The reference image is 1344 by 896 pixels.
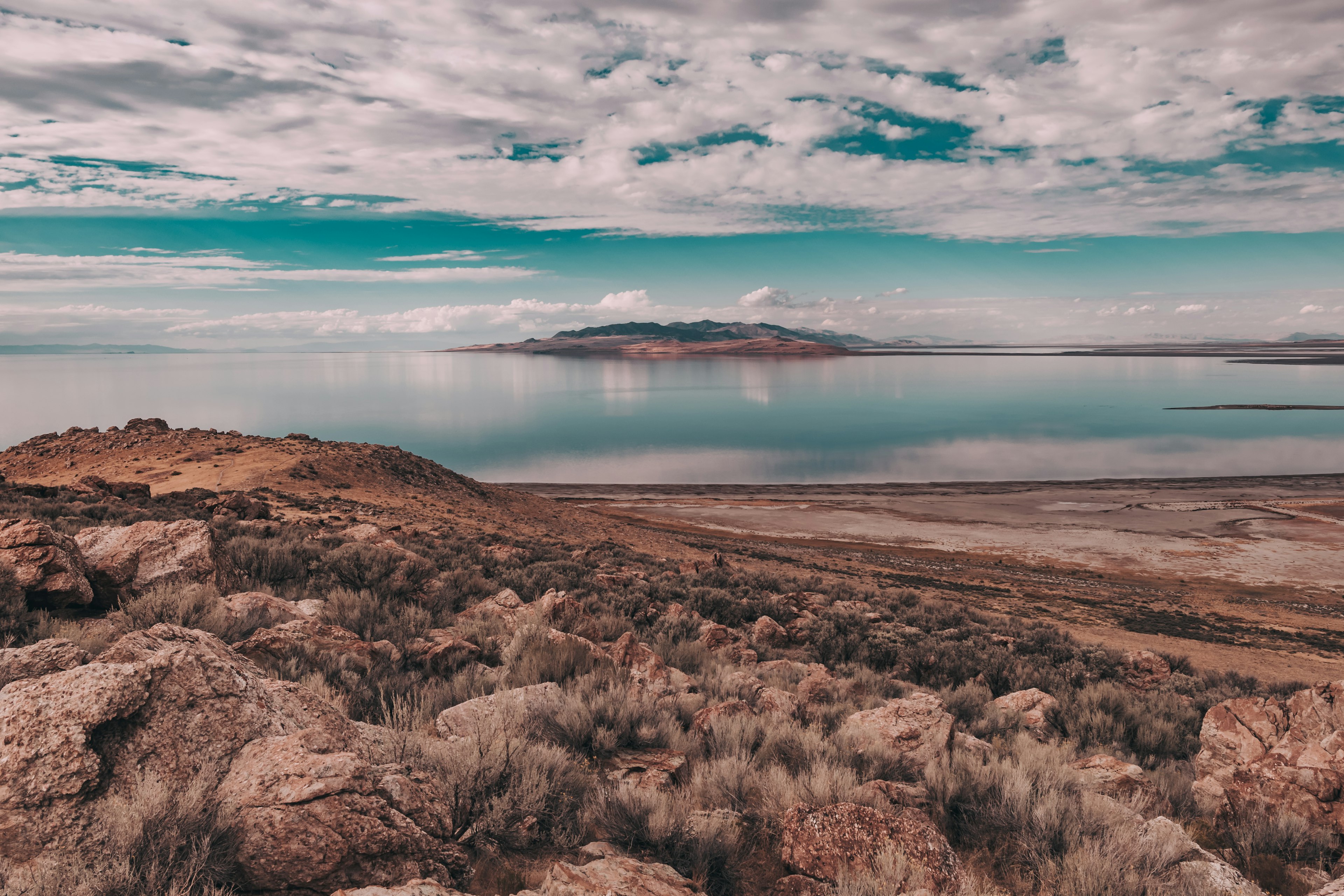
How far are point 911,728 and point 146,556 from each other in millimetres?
7395

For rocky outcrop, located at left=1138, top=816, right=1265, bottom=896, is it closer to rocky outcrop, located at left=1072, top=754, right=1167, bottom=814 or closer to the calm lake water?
rocky outcrop, located at left=1072, top=754, right=1167, bottom=814

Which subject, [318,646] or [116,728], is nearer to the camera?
[116,728]

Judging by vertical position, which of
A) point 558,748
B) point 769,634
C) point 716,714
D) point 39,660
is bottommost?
point 769,634

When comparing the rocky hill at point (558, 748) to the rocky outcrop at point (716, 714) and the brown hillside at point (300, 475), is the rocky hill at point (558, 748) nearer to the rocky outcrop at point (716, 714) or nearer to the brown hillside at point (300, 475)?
the rocky outcrop at point (716, 714)

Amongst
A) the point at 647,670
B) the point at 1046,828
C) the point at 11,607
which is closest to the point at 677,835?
the point at 1046,828

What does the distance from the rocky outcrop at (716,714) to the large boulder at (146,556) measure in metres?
5.05

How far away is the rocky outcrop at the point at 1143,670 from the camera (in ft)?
30.2

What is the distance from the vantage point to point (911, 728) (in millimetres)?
5410

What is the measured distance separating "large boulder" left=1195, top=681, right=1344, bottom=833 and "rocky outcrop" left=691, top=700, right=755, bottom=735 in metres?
3.53

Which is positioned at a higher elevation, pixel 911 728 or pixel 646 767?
pixel 646 767

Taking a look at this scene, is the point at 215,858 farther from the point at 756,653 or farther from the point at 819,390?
the point at 819,390

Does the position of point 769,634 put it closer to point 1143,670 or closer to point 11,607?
point 1143,670

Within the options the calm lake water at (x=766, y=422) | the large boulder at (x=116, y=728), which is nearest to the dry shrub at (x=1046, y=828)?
the large boulder at (x=116, y=728)

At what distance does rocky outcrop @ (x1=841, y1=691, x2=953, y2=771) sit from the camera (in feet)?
16.6
